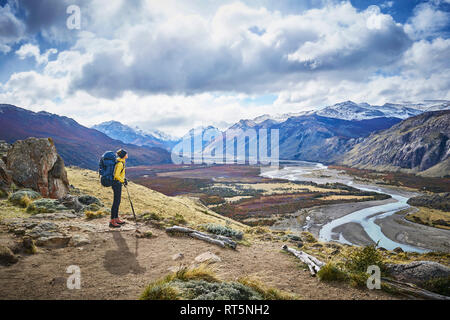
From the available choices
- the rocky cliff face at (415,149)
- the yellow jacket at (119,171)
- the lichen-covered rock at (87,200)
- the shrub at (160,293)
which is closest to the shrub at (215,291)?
the shrub at (160,293)

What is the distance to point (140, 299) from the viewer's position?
4.13 meters

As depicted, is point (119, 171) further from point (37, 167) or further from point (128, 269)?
point (37, 167)

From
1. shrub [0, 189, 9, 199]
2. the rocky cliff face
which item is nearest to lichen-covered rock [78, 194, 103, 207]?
shrub [0, 189, 9, 199]

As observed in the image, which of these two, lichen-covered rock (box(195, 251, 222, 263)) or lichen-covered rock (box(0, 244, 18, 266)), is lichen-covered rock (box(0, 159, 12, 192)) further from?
lichen-covered rock (box(195, 251, 222, 263))

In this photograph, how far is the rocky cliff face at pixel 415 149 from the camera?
12450 cm

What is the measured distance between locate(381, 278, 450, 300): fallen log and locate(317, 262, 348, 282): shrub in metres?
0.98

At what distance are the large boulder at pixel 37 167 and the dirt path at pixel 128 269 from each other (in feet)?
27.1

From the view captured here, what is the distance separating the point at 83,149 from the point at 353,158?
225m

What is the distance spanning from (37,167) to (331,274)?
56.1ft

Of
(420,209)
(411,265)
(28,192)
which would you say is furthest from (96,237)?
(420,209)

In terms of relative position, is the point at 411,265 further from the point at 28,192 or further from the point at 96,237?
the point at 28,192

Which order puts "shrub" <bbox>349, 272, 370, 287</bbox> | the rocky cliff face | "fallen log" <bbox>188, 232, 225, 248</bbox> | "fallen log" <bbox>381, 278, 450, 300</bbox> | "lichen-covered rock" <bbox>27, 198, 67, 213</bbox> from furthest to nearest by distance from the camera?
the rocky cliff face → "lichen-covered rock" <bbox>27, 198, 67, 213</bbox> → "fallen log" <bbox>188, 232, 225, 248</bbox> → "shrub" <bbox>349, 272, 370, 287</bbox> → "fallen log" <bbox>381, 278, 450, 300</bbox>

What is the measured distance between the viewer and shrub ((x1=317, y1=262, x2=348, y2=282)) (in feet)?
20.0
